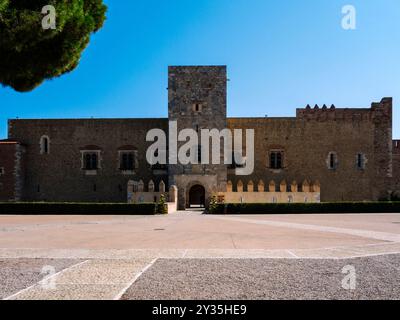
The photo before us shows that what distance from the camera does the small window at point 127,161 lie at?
122ft

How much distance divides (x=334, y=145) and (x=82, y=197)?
22346mm

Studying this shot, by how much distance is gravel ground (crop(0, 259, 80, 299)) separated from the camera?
628cm

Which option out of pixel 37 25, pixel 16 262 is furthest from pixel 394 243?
pixel 37 25

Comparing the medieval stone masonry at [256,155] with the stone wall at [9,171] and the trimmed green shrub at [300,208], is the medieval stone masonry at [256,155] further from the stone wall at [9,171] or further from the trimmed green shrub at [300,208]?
the trimmed green shrub at [300,208]

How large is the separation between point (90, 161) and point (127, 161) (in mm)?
3257

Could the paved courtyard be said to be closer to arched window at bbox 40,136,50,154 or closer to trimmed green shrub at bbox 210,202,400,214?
trimmed green shrub at bbox 210,202,400,214

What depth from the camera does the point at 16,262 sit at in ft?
27.2

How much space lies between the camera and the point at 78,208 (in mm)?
27672

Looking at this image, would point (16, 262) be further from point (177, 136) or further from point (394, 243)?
point (177, 136)

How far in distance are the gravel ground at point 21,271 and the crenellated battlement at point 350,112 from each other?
32446 millimetres

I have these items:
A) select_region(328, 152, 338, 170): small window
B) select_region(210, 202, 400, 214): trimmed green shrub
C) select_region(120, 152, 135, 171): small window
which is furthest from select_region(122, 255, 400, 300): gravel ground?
select_region(328, 152, 338, 170): small window
